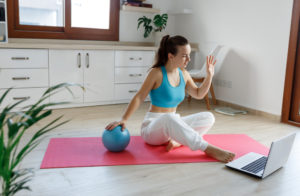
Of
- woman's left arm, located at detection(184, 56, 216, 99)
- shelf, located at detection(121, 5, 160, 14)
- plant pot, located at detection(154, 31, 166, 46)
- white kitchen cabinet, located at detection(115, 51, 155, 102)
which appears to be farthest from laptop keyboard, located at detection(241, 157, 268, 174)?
shelf, located at detection(121, 5, 160, 14)

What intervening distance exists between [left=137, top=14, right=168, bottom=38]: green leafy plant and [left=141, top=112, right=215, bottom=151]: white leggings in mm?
2459

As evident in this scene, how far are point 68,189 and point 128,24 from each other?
3397mm

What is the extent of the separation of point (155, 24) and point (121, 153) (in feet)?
8.99

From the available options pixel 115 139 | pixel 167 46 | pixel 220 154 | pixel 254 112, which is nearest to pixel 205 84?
pixel 167 46

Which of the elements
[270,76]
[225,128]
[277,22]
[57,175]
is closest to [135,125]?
[225,128]

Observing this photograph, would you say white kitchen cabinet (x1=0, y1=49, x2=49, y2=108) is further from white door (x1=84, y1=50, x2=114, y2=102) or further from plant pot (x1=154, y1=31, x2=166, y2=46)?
plant pot (x1=154, y1=31, x2=166, y2=46)

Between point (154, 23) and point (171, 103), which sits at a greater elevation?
point (154, 23)

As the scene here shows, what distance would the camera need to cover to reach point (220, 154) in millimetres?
2252

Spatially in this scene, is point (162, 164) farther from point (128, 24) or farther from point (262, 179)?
point (128, 24)

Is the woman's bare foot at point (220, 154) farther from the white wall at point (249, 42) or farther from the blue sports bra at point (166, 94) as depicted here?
the white wall at point (249, 42)

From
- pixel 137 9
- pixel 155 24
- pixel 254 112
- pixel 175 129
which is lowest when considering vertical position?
pixel 254 112

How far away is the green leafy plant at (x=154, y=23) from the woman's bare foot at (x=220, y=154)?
2.76 meters

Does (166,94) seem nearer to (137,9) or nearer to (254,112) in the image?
(254,112)

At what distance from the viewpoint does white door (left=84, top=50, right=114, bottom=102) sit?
155 inches
